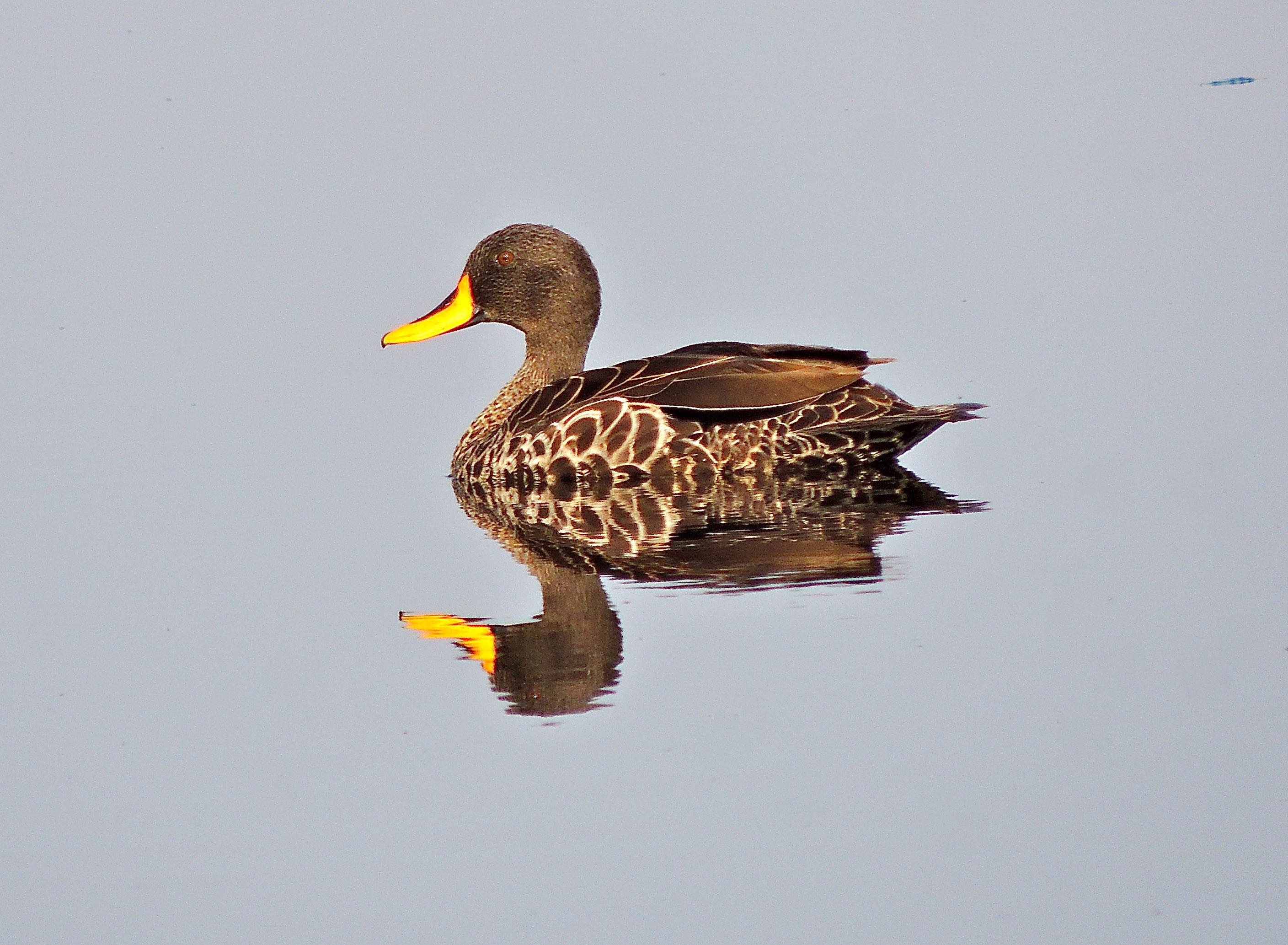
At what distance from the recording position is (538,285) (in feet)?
37.0

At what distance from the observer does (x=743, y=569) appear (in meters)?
8.04

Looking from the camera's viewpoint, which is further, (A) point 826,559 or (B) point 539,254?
(B) point 539,254

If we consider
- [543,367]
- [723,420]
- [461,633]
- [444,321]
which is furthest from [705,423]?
[461,633]

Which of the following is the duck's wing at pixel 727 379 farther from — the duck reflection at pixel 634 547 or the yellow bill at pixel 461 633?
the yellow bill at pixel 461 633

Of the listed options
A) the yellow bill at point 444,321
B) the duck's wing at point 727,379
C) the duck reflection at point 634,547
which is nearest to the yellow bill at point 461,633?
the duck reflection at point 634,547

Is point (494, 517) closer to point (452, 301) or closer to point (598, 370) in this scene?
point (598, 370)

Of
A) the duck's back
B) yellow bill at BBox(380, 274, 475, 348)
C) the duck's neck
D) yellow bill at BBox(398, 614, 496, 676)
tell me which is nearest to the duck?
the duck's back

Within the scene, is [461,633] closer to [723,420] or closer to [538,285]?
[723,420]

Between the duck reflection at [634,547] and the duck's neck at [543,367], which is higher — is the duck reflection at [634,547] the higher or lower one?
the lower one

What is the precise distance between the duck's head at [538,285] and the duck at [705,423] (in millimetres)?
650

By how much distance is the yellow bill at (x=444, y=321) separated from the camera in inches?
454

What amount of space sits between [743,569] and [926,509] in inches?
58.3

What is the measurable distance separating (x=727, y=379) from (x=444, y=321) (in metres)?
2.17

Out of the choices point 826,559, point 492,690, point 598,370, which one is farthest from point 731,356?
point 492,690
